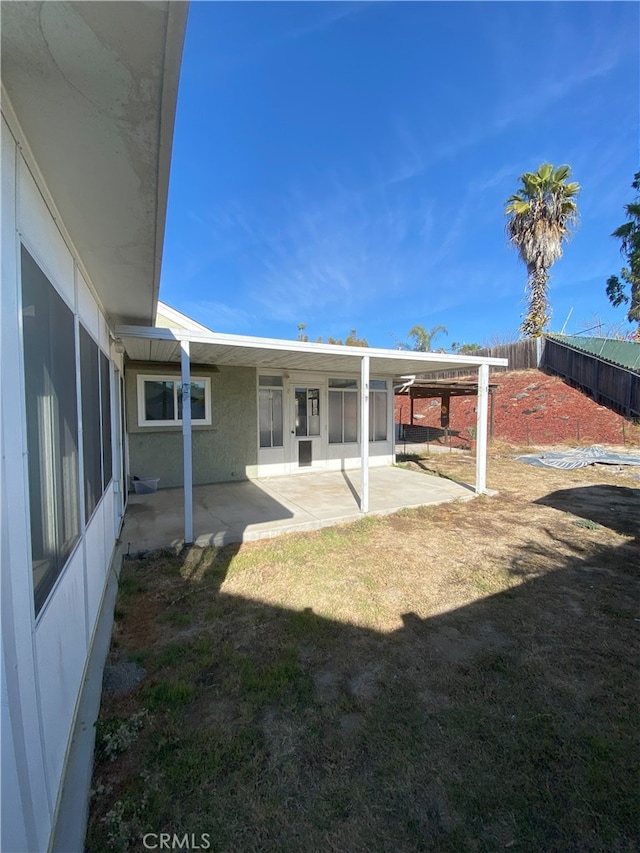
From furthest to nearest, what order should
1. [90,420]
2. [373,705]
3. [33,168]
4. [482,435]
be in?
[482,435] < [90,420] < [373,705] < [33,168]

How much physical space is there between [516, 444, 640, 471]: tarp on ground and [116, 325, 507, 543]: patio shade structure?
185 inches

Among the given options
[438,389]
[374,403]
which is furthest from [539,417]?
[374,403]

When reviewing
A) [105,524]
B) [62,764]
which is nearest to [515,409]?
[105,524]

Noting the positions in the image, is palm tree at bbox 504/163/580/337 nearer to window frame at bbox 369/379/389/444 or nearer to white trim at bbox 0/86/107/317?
window frame at bbox 369/379/389/444

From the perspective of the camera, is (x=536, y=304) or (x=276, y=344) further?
(x=536, y=304)

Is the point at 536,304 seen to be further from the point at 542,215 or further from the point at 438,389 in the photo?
the point at 438,389

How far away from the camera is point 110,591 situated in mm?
3688

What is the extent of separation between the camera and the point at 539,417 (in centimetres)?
1639

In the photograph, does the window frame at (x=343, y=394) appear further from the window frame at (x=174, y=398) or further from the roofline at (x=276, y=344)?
the window frame at (x=174, y=398)

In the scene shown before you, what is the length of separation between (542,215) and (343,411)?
1768 cm

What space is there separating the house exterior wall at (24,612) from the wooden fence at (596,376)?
18.8 metres

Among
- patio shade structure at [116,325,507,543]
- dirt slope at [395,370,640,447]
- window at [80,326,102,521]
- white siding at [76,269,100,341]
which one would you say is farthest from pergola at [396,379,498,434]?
window at [80,326,102,521]

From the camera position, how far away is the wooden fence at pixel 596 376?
15.0 metres

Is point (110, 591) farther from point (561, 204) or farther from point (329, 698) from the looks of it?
point (561, 204)
